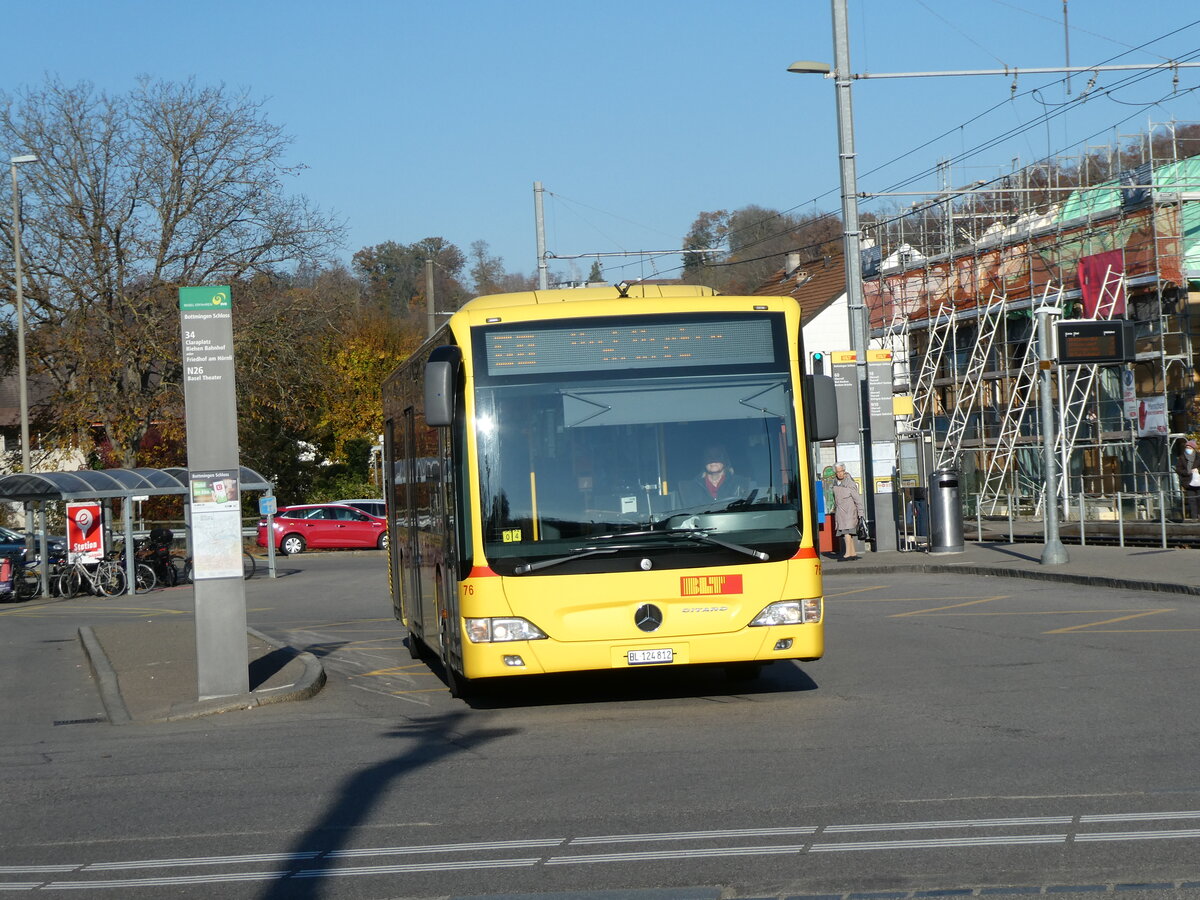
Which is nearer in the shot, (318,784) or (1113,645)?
(318,784)

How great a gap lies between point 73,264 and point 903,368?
996 inches

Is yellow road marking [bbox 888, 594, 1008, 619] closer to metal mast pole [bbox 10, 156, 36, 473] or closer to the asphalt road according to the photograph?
the asphalt road

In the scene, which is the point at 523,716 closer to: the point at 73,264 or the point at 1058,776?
the point at 1058,776

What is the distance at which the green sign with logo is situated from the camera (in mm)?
11906

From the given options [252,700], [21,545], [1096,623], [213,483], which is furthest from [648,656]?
[21,545]

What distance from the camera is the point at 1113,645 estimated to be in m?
13.5

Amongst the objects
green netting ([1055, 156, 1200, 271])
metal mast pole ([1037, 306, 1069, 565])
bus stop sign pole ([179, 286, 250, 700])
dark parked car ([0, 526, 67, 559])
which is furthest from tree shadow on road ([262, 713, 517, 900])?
green netting ([1055, 156, 1200, 271])

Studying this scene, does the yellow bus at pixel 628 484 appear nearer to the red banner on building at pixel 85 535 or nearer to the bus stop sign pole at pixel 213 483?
the bus stop sign pole at pixel 213 483

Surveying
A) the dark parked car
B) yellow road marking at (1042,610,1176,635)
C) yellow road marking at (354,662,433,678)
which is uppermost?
the dark parked car

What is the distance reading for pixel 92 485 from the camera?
30.1 m

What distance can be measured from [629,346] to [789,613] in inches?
86.7

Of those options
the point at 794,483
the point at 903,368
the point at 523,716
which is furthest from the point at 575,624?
the point at 903,368

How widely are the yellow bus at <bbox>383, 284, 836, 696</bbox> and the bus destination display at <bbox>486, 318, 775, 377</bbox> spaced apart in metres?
0.01

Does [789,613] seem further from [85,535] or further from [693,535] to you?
[85,535]
